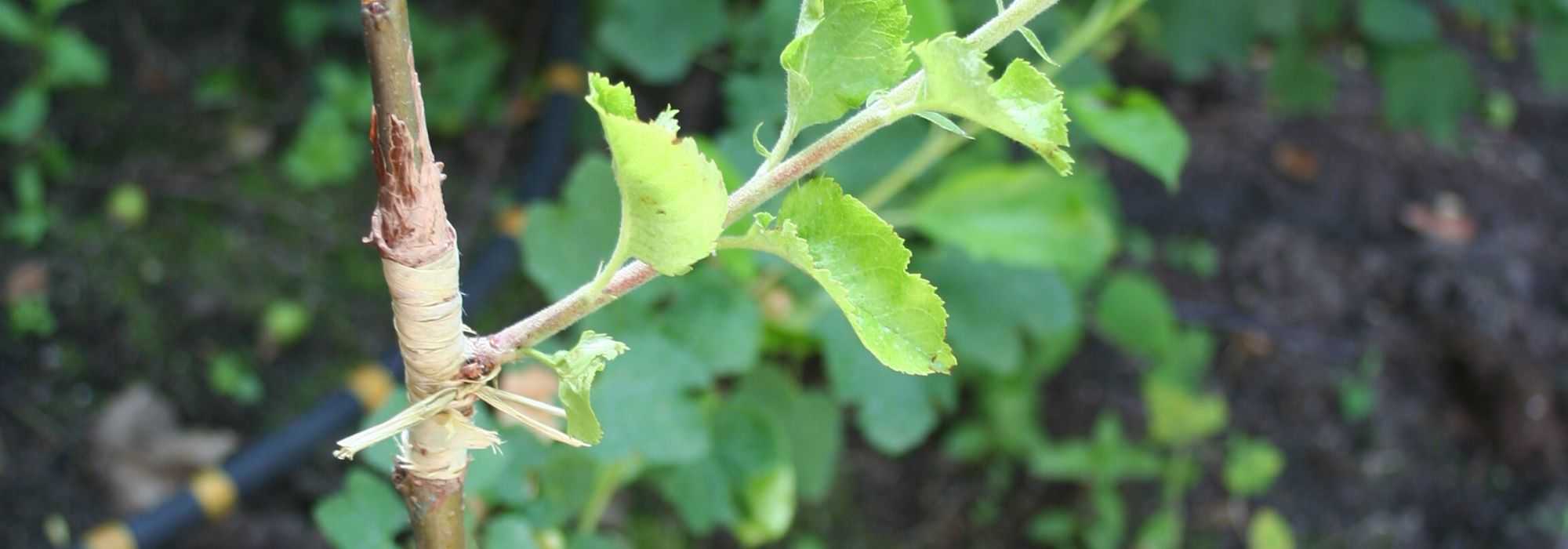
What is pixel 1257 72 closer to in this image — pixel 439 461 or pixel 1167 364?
pixel 1167 364

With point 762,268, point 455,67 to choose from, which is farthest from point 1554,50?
point 455,67

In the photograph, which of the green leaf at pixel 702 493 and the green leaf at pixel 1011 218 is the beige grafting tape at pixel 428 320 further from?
the green leaf at pixel 1011 218

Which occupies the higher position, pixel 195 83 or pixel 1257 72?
pixel 195 83

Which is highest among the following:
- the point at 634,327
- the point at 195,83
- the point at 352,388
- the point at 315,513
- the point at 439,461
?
the point at 439,461

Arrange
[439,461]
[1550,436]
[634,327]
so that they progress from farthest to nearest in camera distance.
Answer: [1550,436]
[634,327]
[439,461]

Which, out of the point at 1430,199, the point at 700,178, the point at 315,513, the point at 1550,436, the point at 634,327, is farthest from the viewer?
the point at 1430,199

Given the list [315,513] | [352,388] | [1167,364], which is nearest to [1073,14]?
[1167,364]

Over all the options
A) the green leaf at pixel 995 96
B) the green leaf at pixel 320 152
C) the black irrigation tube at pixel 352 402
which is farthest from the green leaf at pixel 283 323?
the green leaf at pixel 995 96
